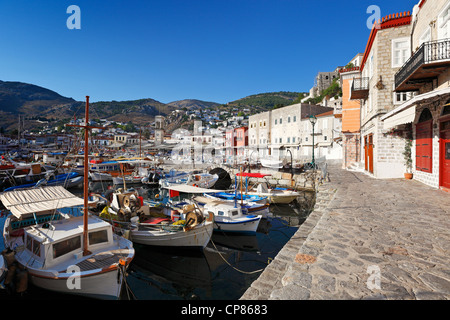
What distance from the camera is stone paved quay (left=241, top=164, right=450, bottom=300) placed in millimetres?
3516

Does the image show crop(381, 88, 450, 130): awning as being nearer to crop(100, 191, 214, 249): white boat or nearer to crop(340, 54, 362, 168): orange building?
crop(100, 191, 214, 249): white boat

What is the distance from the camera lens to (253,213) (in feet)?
46.1

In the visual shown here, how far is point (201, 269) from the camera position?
9125 millimetres

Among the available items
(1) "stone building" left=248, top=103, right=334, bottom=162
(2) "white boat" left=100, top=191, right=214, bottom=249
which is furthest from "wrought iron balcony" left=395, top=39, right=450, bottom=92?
(1) "stone building" left=248, top=103, right=334, bottom=162

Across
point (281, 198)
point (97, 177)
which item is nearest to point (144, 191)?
point (97, 177)

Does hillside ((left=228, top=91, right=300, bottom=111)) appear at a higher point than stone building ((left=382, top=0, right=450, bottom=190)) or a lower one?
higher

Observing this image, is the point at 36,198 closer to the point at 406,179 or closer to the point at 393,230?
the point at 393,230

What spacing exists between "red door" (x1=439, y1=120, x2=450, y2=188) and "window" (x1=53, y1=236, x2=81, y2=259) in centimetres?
1471

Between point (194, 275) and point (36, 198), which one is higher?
point (36, 198)

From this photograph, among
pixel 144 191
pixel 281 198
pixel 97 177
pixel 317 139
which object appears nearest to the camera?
pixel 281 198

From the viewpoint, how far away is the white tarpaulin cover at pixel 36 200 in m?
8.89

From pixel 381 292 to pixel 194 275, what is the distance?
6.67m

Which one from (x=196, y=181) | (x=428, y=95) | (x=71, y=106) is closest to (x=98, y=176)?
(x=196, y=181)

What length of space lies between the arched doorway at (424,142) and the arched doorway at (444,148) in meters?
0.90
